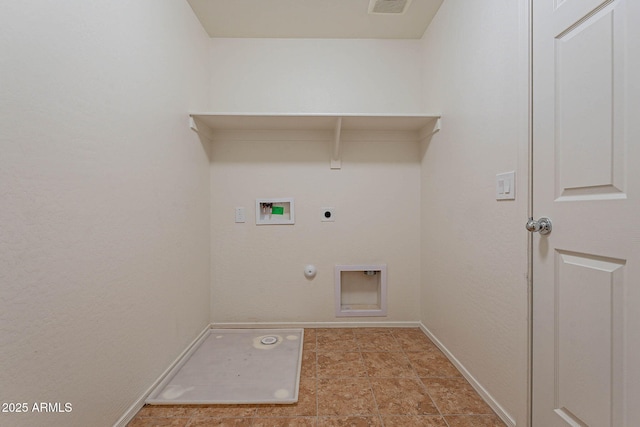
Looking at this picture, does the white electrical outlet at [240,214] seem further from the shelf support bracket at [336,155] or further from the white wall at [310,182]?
the shelf support bracket at [336,155]

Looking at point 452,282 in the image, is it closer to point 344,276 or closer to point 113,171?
point 344,276

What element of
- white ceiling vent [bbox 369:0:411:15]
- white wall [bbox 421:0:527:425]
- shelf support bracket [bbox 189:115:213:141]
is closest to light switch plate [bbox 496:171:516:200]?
white wall [bbox 421:0:527:425]

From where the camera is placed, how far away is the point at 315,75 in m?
2.19

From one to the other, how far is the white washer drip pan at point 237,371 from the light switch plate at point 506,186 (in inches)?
57.2

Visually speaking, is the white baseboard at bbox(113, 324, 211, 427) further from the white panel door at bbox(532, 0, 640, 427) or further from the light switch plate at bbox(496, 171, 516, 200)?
the light switch plate at bbox(496, 171, 516, 200)

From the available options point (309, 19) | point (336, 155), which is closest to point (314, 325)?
point (336, 155)

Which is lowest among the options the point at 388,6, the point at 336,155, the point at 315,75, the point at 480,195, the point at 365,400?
the point at 365,400

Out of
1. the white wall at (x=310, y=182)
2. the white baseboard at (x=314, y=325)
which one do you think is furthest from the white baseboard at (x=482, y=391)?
the white wall at (x=310, y=182)

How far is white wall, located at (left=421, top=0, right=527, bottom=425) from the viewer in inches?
44.9

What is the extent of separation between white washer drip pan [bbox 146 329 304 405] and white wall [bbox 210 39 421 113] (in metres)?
1.86

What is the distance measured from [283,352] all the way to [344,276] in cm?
79

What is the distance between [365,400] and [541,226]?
3.87ft

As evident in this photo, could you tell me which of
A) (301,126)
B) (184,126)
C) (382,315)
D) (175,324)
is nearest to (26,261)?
(175,324)

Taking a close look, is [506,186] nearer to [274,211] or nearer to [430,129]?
[430,129]
